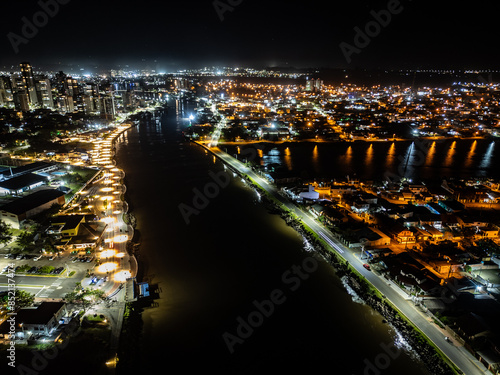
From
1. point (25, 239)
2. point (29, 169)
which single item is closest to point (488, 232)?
point (25, 239)

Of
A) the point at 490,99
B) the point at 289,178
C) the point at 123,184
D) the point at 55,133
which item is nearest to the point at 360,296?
the point at 289,178

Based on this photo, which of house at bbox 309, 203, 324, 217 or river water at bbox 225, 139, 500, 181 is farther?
river water at bbox 225, 139, 500, 181

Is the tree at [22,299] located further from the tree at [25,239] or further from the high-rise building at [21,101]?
the high-rise building at [21,101]

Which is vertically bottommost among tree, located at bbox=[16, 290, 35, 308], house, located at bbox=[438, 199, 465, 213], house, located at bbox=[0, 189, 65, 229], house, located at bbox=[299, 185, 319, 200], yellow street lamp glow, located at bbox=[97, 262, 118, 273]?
yellow street lamp glow, located at bbox=[97, 262, 118, 273]

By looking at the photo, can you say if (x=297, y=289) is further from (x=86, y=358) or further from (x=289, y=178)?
(x=289, y=178)

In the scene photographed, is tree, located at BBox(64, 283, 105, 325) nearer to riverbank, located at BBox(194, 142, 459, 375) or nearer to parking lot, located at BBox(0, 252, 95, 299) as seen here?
parking lot, located at BBox(0, 252, 95, 299)

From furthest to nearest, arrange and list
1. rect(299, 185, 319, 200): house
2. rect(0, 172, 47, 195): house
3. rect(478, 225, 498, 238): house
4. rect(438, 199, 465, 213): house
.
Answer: rect(299, 185, 319, 200): house, rect(0, 172, 47, 195): house, rect(438, 199, 465, 213): house, rect(478, 225, 498, 238): house

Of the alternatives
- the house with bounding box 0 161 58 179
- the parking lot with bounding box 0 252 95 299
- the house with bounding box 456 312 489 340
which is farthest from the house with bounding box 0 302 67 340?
the house with bounding box 0 161 58 179

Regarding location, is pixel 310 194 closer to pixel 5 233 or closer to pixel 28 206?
pixel 28 206
